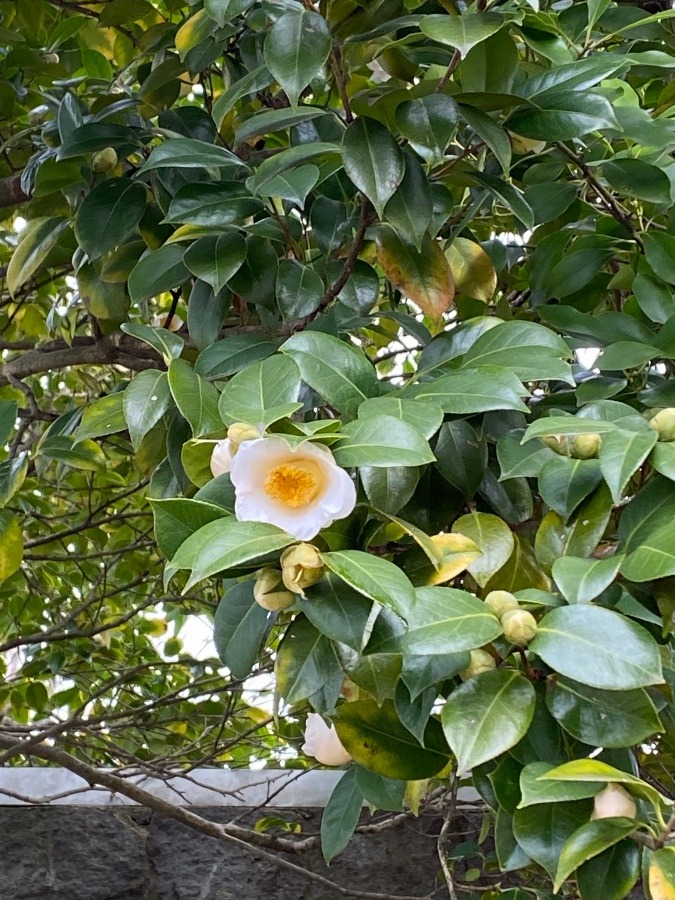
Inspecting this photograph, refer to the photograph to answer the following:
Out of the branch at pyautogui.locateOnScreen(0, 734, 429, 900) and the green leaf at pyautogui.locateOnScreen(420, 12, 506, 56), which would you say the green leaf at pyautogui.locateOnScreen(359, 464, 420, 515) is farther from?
the branch at pyautogui.locateOnScreen(0, 734, 429, 900)

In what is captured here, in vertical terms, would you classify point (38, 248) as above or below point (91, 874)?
above

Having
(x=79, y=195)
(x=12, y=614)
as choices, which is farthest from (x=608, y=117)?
(x=12, y=614)

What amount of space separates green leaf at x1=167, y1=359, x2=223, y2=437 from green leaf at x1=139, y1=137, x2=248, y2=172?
21 centimetres

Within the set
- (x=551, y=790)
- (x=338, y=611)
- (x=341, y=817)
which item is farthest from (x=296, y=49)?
(x=341, y=817)

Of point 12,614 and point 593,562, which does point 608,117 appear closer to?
point 593,562

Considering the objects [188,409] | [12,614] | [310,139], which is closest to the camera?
[188,409]

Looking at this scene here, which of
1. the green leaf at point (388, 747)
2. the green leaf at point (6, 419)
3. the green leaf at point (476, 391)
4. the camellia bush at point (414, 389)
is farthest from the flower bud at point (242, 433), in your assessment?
the green leaf at point (6, 419)

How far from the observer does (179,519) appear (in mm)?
539

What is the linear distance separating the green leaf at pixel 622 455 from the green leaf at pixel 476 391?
0.19ft

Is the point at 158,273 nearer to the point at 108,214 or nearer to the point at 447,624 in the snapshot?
the point at 108,214

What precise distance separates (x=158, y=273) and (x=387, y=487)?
435mm

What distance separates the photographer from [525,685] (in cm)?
52

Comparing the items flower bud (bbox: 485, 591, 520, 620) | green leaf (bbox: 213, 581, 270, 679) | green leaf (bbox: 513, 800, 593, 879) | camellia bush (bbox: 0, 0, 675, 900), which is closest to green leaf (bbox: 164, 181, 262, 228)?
camellia bush (bbox: 0, 0, 675, 900)

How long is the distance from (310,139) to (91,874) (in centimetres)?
Result: 134
